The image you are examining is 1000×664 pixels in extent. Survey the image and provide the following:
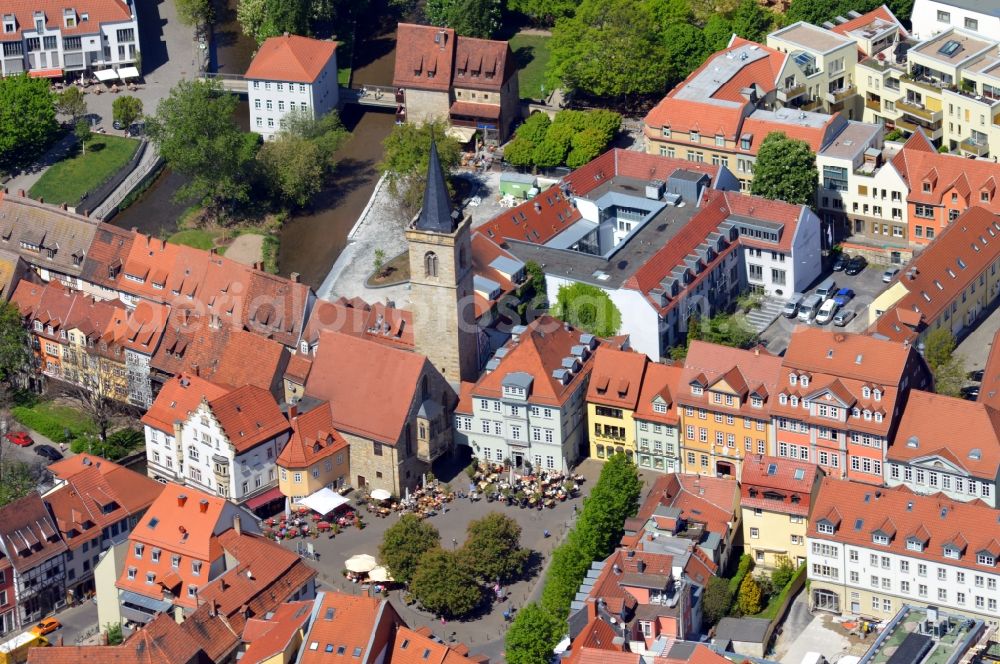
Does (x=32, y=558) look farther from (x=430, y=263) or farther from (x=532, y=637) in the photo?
(x=532, y=637)

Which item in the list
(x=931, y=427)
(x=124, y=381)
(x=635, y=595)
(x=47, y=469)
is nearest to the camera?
(x=635, y=595)

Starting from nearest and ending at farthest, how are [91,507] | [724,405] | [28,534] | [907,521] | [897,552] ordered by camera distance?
[897,552] < [907,521] < [28,534] < [91,507] < [724,405]

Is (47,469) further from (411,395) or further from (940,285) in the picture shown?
(940,285)

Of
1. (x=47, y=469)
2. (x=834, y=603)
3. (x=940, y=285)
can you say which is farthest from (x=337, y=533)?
(x=940, y=285)

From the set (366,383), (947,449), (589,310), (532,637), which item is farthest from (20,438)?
(947,449)

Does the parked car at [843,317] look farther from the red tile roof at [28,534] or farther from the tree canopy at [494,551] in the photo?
the red tile roof at [28,534]

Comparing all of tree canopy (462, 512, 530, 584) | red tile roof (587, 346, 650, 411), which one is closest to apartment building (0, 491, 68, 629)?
tree canopy (462, 512, 530, 584)
